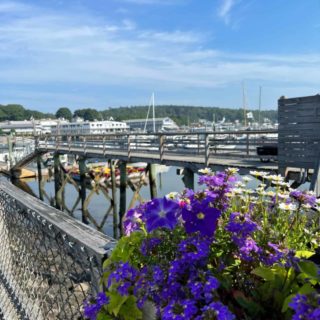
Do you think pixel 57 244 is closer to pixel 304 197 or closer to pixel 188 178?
pixel 304 197

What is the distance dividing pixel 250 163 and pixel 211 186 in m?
10.0

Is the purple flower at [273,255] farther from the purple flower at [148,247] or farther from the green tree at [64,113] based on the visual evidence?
the green tree at [64,113]

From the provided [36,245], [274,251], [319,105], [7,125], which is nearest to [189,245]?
[274,251]

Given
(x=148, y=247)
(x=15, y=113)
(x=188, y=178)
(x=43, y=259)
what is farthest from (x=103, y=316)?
(x=15, y=113)

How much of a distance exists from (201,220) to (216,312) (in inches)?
14.6

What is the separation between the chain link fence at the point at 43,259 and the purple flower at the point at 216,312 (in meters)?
0.65

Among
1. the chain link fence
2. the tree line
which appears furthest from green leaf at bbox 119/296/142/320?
the tree line

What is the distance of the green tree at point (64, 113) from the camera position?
17312 cm

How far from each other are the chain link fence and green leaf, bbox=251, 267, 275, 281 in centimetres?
63

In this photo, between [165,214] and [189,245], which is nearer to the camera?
[189,245]

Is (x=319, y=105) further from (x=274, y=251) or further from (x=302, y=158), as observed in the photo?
(x=274, y=251)

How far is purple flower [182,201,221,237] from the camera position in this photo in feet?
4.54

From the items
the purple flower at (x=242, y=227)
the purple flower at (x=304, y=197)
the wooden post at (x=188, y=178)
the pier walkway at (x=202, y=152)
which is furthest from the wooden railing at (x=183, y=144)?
the purple flower at (x=242, y=227)

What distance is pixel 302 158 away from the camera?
8.79m
